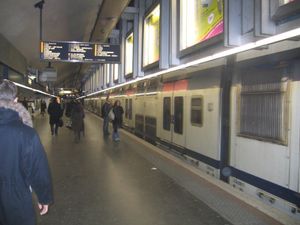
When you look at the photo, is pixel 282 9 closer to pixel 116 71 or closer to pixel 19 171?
pixel 19 171

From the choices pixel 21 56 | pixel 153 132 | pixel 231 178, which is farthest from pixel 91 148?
pixel 21 56

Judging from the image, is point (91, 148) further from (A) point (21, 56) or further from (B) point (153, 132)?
(A) point (21, 56)

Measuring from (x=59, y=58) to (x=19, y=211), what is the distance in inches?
467

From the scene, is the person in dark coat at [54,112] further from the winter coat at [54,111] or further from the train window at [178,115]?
the train window at [178,115]

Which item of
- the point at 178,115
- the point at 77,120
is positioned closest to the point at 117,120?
the point at 77,120

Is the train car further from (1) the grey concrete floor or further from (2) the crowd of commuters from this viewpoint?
(2) the crowd of commuters

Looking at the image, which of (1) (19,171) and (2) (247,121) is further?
(2) (247,121)

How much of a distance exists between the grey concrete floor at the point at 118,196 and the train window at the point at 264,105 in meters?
1.27

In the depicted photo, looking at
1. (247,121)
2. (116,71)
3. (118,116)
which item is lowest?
(118,116)

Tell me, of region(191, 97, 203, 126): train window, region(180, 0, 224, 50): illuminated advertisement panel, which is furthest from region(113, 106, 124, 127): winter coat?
region(180, 0, 224, 50): illuminated advertisement panel

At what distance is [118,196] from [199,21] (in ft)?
11.4

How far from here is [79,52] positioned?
1441cm

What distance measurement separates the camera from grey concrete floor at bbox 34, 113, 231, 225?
4.74 m

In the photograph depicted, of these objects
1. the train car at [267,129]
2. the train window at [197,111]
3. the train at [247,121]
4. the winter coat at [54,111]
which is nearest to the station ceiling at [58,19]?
the winter coat at [54,111]
